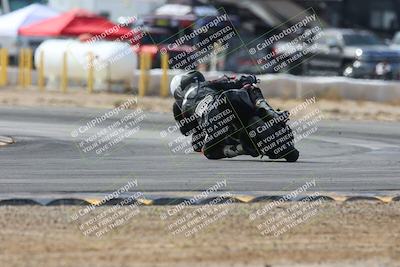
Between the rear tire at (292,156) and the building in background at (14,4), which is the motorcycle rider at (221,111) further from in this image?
the building in background at (14,4)

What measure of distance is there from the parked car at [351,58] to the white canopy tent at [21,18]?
8.40m

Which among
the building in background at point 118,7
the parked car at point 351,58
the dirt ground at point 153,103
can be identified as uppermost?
the dirt ground at point 153,103

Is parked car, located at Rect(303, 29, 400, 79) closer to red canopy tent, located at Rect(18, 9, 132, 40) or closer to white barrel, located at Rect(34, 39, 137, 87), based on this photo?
red canopy tent, located at Rect(18, 9, 132, 40)

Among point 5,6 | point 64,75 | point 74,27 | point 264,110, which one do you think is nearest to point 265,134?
point 264,110

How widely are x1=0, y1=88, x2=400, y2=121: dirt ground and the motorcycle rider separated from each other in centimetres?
950

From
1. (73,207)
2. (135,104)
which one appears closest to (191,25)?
(135,104)

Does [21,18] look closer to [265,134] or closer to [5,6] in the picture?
[5,6]

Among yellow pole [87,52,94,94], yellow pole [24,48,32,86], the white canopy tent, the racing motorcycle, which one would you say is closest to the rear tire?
the racing motorcycle

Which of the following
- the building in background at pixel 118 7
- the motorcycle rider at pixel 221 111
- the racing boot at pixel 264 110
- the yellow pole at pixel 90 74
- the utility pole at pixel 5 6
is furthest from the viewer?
the building in background at pixel 118 7

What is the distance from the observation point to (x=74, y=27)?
1330 inches

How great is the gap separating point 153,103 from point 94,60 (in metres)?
3.98

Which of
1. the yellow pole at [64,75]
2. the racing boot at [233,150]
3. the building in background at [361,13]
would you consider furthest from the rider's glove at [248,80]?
the building in background at [361,13]

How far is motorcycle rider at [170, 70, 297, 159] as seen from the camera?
14883 mm

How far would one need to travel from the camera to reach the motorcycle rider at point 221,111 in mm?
14883
